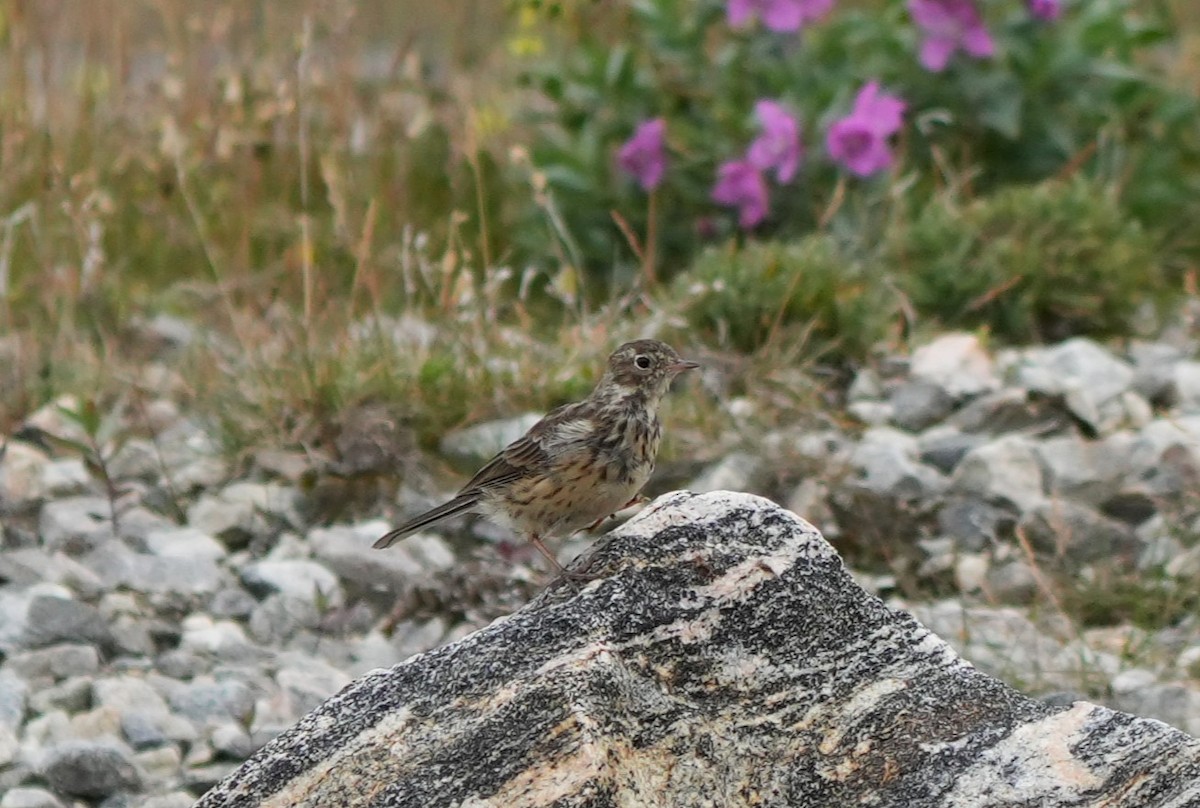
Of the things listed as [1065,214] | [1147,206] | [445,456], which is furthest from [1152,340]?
[445,456]

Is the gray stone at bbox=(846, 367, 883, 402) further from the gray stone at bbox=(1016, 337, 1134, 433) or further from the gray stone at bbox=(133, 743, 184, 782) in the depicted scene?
the gray stone at bbox=(133, 743, 184, 782)

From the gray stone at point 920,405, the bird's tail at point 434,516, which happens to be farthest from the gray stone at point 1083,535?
the bird's tail at point 434,516

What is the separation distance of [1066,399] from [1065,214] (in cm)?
113

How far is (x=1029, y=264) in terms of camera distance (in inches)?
259

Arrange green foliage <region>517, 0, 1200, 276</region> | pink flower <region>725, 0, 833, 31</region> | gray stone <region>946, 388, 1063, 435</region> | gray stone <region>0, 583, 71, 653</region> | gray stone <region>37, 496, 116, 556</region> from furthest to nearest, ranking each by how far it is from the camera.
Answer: green foliage <region>517, 0, 1200, 276</region>
pink flower <region>725, 0, 833, 31</region>
gray stone <region>946, 388, 1063, 435</region>
gray stone <region>37, 496, 116, 556</region>
gray stone <region>0, 583, 71, 653</region>

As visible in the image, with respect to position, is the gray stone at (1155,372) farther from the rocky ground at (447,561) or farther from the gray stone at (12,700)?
the gray stone at (12,700)

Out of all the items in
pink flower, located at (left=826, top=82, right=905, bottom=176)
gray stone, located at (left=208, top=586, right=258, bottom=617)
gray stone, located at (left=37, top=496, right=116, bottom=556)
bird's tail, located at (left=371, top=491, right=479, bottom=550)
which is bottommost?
gray stone, located at (left=37, top=496, right=116, bottom=556)

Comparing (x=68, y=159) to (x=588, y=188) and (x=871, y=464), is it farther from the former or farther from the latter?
(x=871, y=464)

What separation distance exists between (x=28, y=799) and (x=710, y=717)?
1435mm

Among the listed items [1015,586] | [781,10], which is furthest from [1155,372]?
[781,10]

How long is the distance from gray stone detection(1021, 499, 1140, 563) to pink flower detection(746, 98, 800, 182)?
2.41 meters

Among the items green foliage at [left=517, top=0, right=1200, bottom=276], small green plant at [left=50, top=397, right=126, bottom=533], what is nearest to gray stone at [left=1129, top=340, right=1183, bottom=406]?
green foliage at [left=517, top=0, right=1200, bottom=276]

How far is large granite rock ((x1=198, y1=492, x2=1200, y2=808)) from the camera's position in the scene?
2.68 metres

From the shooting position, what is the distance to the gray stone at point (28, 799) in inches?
138
